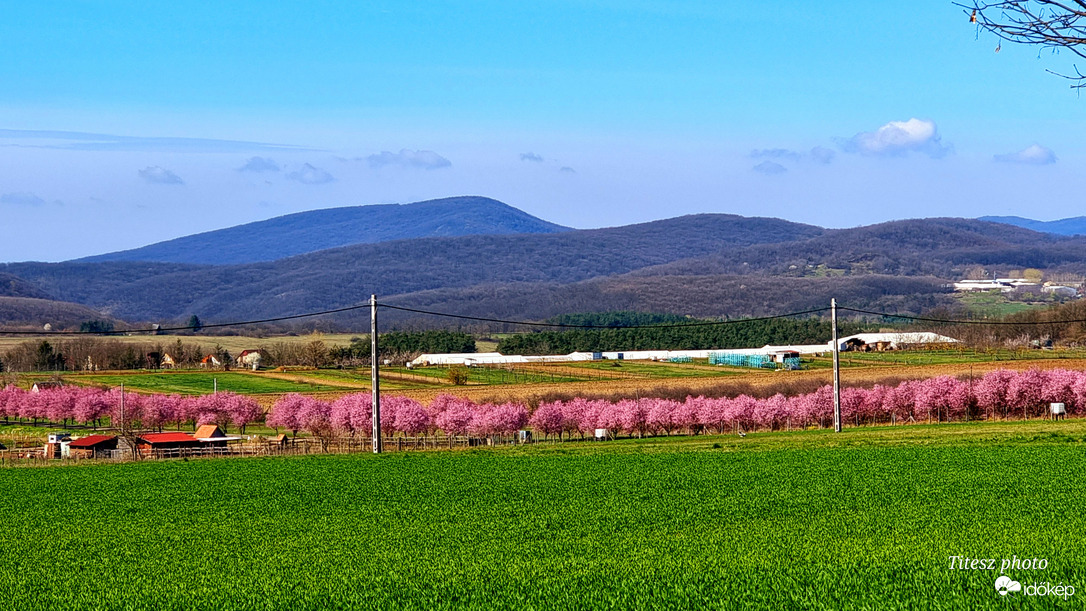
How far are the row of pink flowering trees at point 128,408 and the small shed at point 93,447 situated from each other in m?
30.3

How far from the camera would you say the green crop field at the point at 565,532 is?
15.8 metres

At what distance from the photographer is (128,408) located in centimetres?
10400

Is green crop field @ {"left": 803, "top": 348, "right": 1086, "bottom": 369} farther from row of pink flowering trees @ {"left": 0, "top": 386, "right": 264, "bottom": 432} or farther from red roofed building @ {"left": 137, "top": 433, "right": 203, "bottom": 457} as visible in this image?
red roofed building @ {"left": 137, "top": 433, "right": 203, "bottom": 457}

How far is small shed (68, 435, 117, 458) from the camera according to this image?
65625mm

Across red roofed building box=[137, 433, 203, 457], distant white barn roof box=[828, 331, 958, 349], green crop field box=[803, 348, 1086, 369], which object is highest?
distant white barn roof box=[828, 331, 958, 349]

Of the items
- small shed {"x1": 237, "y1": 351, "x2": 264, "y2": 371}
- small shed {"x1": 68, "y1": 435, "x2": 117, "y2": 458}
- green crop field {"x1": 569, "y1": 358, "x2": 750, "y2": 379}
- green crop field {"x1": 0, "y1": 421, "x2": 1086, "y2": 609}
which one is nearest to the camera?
green crop field {"x1": 0, "y1": 421, "x2": 1086, "y2": 609}

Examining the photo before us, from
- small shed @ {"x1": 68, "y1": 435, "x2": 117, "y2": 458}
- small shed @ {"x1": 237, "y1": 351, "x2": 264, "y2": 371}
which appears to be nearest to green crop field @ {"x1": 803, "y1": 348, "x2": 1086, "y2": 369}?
small shed @ {"x1": 237, "y1": 351, "x2": 264, "y2": 371}

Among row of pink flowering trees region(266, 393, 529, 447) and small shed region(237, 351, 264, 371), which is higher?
small shed region(237, 351, 264, 371)

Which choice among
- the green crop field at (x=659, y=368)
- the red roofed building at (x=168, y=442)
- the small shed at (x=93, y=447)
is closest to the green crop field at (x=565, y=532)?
the small shed at (x=93, y=447)

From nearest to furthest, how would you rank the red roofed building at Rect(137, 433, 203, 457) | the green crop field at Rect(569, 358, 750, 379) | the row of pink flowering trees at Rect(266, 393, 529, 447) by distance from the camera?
the red roofed building at Rect(137, 433, 203, 457), the row of pink flowering trees at Rect(266, 393, 529, 447), the green crop field at Rect(569, 358, 750, 379)

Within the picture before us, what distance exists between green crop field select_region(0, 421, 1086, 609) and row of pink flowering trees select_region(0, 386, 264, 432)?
62.9m

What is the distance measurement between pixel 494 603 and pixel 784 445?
33.2m

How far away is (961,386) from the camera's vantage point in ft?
283

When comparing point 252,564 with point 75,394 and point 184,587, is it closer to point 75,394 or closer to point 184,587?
point 184,587
